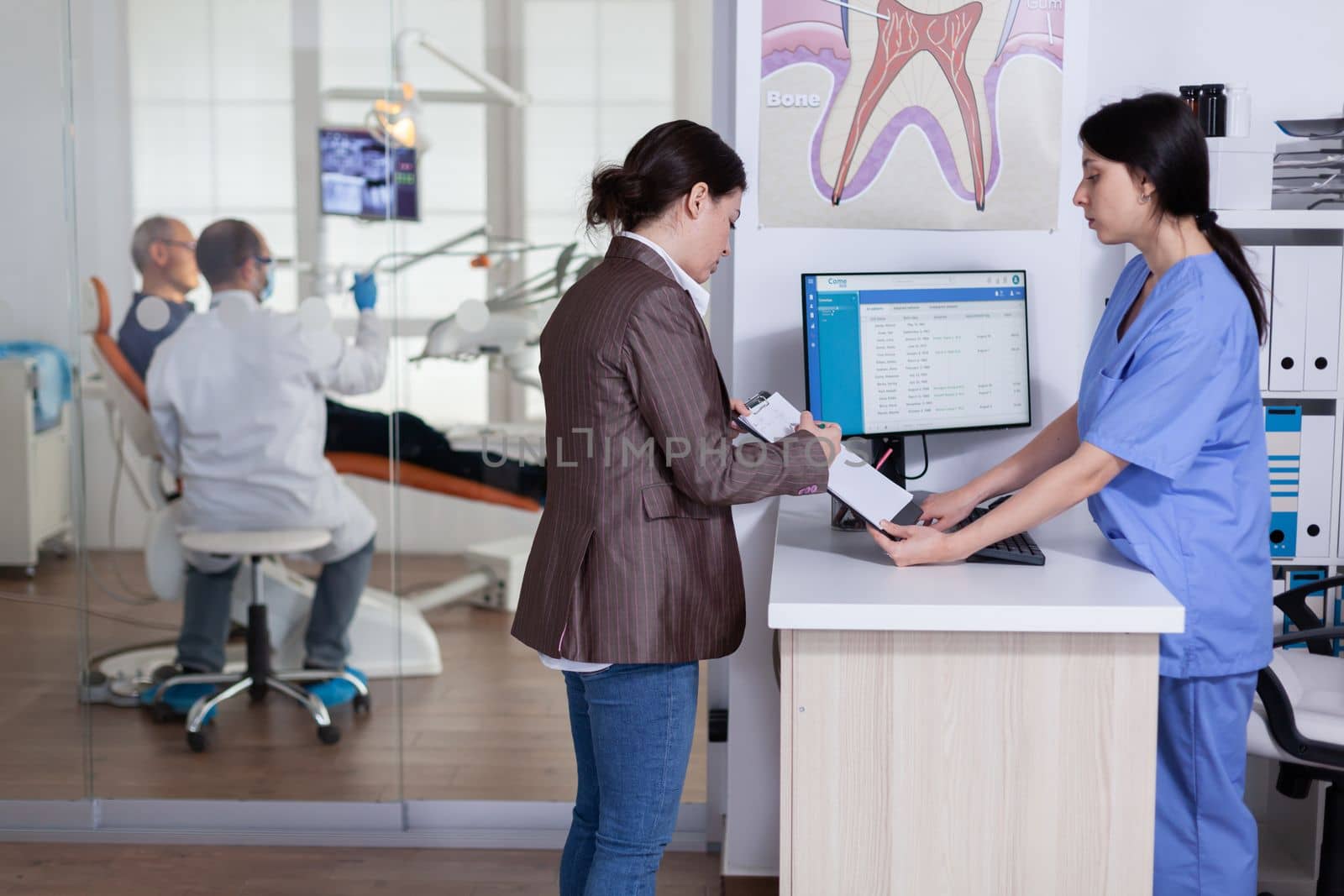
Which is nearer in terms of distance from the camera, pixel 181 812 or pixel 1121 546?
pixel 1121 546

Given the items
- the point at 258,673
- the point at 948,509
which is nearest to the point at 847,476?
the point at 948,509

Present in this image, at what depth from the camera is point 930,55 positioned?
7.95 ft

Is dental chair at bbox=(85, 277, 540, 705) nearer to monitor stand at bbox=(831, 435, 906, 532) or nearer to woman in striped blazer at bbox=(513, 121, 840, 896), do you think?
monitor stand at bbox=(831, 435, 906, 532)

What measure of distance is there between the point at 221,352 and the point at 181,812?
109cm

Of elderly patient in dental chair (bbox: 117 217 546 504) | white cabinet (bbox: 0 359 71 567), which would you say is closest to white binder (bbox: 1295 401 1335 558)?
elderly patient in dental chair (bbox: 117 217 546 504)

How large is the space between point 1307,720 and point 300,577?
2172 mm

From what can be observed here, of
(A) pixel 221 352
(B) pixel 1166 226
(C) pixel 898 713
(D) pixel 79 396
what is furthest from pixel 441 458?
(B) pixel 1166 226

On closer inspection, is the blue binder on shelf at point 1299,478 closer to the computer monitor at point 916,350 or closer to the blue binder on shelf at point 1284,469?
the blue binder on shelf at point 1284,469

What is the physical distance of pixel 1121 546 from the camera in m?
1.90

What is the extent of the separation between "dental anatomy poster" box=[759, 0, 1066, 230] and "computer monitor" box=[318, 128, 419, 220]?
85cm

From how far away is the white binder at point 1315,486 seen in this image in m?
2.53

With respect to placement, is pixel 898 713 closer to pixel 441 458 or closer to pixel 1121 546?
pixel 1121 546

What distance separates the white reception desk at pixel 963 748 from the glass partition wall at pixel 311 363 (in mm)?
1165

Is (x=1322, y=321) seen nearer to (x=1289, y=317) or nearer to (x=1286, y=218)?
(x=1289, y=317)
